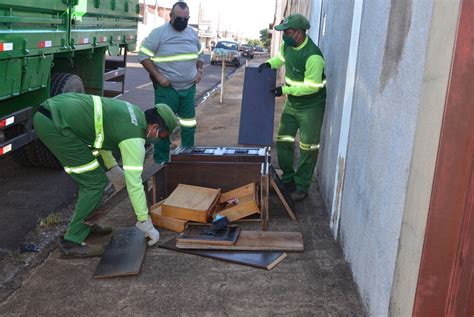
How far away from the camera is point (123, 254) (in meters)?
4.25

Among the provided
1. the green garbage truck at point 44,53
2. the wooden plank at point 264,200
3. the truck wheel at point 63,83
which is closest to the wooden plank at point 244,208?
the wooden plank at point 264,200

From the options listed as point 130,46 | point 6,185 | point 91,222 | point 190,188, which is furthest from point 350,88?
point 130,46

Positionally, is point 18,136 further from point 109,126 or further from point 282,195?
point 282,195

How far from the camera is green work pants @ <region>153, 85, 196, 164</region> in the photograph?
636 cm

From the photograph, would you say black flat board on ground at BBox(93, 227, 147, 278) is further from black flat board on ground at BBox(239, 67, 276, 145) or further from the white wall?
black flat board on ground at BBox(239, 67, 276, 145)

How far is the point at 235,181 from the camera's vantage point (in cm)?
537

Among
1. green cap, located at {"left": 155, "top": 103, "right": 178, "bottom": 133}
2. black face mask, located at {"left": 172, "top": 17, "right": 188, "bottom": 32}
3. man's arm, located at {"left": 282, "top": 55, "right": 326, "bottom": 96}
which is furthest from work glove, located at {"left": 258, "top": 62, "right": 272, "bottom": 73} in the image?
green cap, located at {"left": 155, "top": 103, "right": 178, "bottom": 133}

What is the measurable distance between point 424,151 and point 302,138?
Result: 9.83 feet

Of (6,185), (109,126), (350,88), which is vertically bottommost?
(6,185)

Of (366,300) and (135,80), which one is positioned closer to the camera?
(366,300)

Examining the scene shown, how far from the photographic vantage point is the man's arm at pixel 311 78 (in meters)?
5.33

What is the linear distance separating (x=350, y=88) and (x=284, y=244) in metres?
1.37

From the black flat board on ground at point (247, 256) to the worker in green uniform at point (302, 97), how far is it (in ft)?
4.70

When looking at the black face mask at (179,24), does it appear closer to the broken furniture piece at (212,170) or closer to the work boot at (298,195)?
the broken furniture piece at (212,170)
